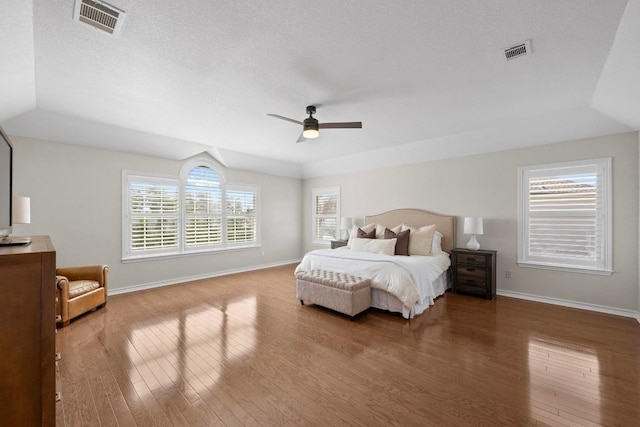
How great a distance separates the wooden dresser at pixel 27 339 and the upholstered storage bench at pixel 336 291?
280 centimetres

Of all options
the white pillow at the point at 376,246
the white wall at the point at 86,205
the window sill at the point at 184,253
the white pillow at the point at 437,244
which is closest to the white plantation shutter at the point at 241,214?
the window sill at the point at 184,253

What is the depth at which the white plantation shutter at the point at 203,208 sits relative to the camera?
5.69m

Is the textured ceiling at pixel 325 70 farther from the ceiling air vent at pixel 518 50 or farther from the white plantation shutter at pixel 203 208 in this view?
the white plantation shutter at pixel 203 208

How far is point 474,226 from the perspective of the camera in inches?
180

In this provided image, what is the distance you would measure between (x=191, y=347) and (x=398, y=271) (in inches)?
104

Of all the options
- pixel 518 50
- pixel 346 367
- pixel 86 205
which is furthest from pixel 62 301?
pixel 518 50

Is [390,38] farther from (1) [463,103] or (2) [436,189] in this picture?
(2) [436,189]

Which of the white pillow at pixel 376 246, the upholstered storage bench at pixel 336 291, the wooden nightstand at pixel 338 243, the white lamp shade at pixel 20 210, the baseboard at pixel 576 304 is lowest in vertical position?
the baseboard at pixel 576 304

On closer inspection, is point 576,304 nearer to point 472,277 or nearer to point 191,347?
point 472,277

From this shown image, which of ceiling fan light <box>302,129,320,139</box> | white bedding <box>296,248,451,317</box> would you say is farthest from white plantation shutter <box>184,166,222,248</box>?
ceiling fan light <box>302,129,320,139</box>

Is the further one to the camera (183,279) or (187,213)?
(187,213)

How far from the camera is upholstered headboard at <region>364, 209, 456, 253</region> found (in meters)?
5.12

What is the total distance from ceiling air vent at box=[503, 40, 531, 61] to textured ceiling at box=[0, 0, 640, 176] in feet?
0.20

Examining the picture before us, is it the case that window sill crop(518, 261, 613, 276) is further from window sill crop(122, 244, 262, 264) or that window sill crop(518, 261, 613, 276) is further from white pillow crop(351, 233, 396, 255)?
window sill crop(122, 244, 262, 264)
